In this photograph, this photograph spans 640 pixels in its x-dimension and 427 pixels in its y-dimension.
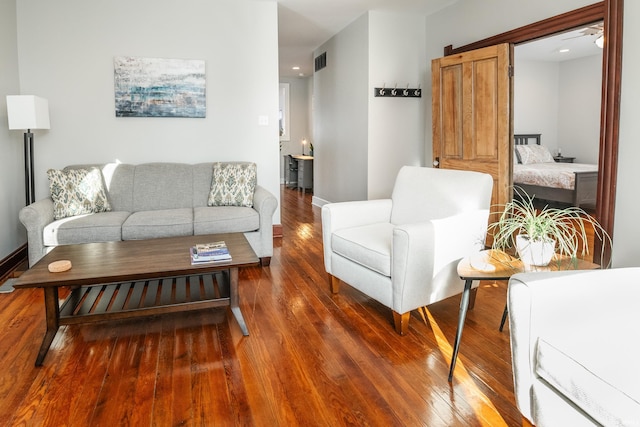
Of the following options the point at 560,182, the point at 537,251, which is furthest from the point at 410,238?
the point at 560,182

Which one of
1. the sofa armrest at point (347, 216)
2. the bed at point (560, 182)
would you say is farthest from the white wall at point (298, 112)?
the sofa armrest at point (347, 216)

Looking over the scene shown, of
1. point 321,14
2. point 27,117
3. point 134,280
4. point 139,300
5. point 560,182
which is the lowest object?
point 139,300

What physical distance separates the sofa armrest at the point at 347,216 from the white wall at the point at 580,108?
6508mm

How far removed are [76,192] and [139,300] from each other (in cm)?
149

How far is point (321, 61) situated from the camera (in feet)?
23.3

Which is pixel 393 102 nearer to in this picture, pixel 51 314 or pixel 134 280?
pixel 134 280

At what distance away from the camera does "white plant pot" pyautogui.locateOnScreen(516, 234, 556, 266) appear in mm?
2000

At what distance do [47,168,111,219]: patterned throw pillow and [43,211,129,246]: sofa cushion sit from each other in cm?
17

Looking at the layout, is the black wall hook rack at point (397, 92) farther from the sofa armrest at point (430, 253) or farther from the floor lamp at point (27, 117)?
the floor lamp at point (27, 117)

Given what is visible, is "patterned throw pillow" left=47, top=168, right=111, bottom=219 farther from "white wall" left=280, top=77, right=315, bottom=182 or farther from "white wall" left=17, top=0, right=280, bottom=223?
"white wall" left=280, top=77, right=315, bottom=182

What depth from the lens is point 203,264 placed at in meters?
2.45

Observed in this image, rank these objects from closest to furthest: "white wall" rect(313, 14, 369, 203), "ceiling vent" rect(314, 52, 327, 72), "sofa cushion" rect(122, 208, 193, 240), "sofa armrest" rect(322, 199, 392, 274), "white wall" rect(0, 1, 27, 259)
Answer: "sofa armrest" rect(322, 199, 392, 274)
"sofa cushion" rect(122, 208, 193, 240)
"white wall" rect(0, 1, 27, 259)
"white wall" rect(313, 14, 369, 203)
"ceiling vent" rect(314, 52, 327, 72)

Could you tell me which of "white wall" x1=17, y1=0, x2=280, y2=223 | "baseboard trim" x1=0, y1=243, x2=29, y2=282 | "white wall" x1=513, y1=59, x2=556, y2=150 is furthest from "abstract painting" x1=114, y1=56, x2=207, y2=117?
"white wall" x1=513, y1=59, x2=556, y2=150

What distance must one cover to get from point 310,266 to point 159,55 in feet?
8.67
